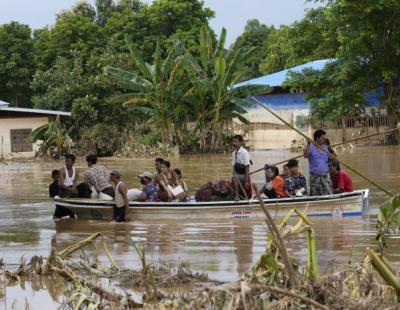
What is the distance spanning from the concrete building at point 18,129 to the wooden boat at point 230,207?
71.0ft

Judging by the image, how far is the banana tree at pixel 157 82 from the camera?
28.6 metres

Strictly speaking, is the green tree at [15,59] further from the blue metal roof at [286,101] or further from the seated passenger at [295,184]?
the seated passenger at [295,184]

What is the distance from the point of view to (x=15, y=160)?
32.1 m

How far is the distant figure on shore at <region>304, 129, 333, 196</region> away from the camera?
11797 millimetres

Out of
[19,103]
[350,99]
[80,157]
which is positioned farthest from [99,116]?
[19,103]

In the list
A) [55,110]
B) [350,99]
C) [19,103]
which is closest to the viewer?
[350,99]

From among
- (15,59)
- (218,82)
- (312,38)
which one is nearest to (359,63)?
(312,38)

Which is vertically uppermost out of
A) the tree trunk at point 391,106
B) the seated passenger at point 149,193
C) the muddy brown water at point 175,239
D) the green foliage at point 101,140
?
the tree trunk at point 391,106

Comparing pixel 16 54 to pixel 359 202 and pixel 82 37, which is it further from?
pixel 359 202

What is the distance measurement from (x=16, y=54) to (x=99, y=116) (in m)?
12.2

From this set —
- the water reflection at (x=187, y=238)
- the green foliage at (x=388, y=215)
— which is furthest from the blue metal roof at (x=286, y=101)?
the green foliage at (x=388, y=215)

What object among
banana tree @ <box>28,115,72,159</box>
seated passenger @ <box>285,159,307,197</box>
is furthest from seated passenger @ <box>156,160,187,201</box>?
banana tree @ <box>28,115,72,159</box>

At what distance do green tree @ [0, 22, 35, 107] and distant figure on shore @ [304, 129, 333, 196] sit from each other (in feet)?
108

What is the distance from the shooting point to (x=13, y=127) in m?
33.8
